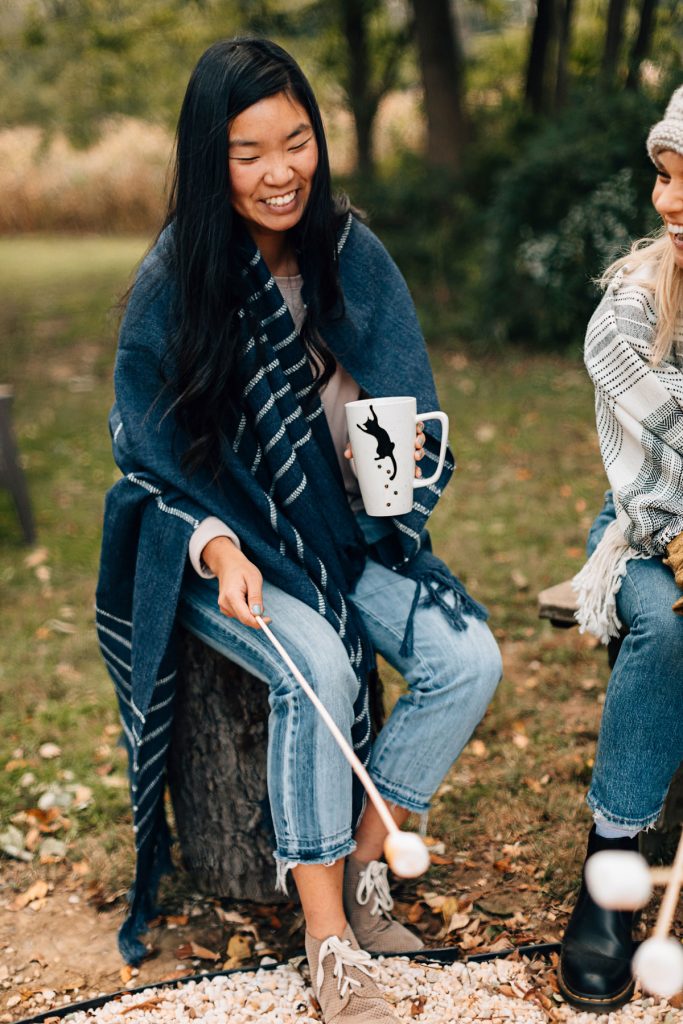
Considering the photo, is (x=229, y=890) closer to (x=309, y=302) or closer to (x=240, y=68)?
(x=309, y=302)

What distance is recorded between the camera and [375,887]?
236cm

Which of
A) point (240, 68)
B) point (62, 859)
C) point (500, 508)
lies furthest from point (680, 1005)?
point (500, 508)

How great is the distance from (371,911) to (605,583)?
854 mm

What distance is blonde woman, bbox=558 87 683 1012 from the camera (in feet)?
6.94

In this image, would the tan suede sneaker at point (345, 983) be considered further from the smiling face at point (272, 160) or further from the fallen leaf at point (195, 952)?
the smiling face at point (272, 160)

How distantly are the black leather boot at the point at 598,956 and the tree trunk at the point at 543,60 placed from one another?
760 cm

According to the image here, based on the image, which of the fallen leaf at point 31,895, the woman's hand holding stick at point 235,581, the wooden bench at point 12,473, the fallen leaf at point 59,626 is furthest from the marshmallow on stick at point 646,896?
the wooden bench at point 12,473

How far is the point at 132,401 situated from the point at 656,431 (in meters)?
1.08

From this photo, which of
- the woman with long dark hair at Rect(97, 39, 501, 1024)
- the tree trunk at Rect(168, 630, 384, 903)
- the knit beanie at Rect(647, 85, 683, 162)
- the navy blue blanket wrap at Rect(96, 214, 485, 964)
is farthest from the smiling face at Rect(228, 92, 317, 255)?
the tree trunk at Rect(168, 630, 384, 903)

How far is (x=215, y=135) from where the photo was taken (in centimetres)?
216

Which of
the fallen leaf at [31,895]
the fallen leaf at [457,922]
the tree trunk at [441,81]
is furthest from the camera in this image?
the tree trunk at [441,81]

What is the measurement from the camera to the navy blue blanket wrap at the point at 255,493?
7.45 feet

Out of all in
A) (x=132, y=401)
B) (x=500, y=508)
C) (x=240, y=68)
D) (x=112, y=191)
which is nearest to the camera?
(x=240, y=68)

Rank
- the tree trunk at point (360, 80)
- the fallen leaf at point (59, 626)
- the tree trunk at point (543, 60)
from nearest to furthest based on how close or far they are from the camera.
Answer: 1. the fallen leaf at point (59, 626)
2. the tree trunk at point (543, 60)
3. the tree trunk at point (360, 80)
